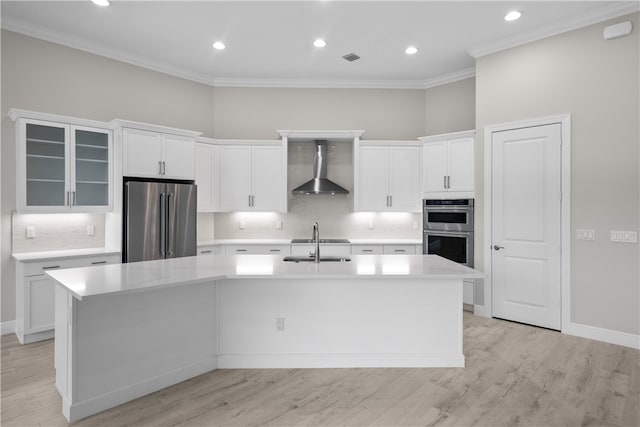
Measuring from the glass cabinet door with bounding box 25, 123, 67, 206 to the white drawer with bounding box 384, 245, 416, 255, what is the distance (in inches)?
163

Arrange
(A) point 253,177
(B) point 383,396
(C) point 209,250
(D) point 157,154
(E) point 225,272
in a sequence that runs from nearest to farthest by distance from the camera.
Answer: (B) point 383,396 → (E) point 225,272 → (D) point 157,154 → (C) point 209,250 → (A) point 253,177

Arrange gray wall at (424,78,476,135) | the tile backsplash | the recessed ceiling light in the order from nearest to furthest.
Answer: the recessed ceiling light → the tile backsplash → gray wall at (424,78,476,135)

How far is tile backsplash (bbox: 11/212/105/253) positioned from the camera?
409 centimetres

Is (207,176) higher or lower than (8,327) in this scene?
higher

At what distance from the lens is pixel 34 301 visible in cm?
374

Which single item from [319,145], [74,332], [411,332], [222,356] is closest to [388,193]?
[319,145]

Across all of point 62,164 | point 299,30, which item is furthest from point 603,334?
point 62,164

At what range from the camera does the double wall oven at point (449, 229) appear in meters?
4.90

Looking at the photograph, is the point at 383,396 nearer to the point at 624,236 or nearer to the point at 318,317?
the point at 318,317

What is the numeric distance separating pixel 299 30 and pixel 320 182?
2.18 m

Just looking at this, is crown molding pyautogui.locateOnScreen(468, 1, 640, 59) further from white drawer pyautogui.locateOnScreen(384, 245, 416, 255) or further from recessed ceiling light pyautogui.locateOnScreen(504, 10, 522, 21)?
white drawer pyautogui.locateOnScreen(384, 245, 416, 255)

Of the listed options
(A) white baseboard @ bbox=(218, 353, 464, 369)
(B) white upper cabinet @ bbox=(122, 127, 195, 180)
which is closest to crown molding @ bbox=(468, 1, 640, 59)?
(A) white baseboard @ bbox=(218, 353, 464, 369)

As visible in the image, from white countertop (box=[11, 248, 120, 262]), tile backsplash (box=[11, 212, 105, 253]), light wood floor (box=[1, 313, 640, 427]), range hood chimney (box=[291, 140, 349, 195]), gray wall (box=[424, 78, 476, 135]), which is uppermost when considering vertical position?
gray wall (box=[424, 78, 476, 135])

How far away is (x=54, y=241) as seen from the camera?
170 inches
